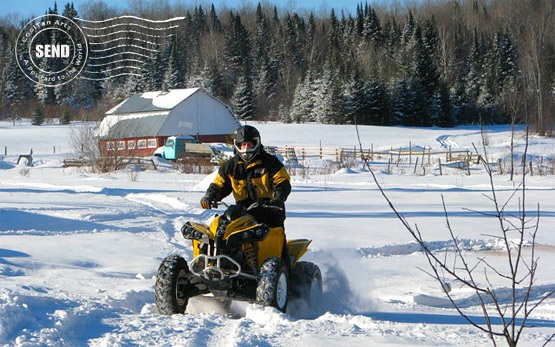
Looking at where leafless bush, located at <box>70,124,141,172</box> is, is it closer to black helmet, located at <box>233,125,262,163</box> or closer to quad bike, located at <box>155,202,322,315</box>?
black helmet, located at <box>233,125,262,163</box>

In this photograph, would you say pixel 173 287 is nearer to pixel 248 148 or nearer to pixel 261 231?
pixel 261 231

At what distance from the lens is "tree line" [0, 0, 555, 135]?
76.9 meters

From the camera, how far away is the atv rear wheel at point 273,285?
18.4 ft


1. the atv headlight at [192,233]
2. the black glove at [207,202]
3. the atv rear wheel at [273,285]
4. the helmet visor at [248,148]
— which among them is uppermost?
the helmet visor at [248,148]

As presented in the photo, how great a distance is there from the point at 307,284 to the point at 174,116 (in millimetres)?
52944

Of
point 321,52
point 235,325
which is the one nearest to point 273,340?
point 235,325

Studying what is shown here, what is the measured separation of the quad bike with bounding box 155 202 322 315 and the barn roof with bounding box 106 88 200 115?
174ft

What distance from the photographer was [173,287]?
5.81 m

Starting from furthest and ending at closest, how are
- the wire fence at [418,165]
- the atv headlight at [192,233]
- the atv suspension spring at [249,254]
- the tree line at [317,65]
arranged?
the tree line at [317,65], the wire fence at [418,165], the atv suspension spring at [249,254], the atv headlight at [192,233]

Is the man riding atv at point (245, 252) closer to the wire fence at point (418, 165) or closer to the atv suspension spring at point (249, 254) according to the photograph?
the atv suspension spring at point (249, 254)

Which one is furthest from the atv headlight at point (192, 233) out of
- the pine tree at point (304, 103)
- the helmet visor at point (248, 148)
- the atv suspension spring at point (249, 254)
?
the pine tree at point (304, 103)

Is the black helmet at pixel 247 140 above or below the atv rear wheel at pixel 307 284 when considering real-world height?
above

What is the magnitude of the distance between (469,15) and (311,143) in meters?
75.1

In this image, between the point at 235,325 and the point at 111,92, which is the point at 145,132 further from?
the point at 235,325
